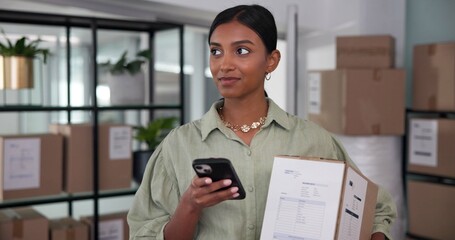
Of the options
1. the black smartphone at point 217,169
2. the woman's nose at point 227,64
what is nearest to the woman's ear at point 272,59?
the woman's nose at point 227,64

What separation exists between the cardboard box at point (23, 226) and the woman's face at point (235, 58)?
165 cm

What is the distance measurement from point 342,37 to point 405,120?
2.43 ft

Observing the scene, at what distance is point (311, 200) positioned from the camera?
1.12m

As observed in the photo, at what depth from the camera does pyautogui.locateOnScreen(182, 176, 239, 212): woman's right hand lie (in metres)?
1.03

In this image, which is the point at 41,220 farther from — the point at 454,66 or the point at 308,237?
the point at 454,66

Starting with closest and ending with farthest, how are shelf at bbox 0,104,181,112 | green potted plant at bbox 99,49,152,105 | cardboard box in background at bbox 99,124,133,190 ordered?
shelf at bbox 0,104,181,112 < cardboard box in background at bbox 99,124,133,190 < green potted plant at bbox 99,49,152,105

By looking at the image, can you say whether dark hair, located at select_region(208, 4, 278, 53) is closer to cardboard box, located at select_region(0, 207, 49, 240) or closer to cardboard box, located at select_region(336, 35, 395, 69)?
cardboard box, located at select_region(0, 207, 49, 240)

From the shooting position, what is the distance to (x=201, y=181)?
1033mm

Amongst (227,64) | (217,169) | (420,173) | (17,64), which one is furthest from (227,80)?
(420,173)

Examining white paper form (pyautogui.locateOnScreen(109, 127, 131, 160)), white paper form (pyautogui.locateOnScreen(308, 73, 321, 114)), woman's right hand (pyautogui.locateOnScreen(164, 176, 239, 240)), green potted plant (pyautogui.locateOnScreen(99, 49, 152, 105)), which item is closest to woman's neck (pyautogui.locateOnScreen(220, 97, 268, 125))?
woman's right hand (pyautogui.locateOnScreen(164, 176, 239, 240))

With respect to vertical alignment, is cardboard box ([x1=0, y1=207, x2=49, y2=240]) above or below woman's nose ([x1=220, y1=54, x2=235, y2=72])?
below

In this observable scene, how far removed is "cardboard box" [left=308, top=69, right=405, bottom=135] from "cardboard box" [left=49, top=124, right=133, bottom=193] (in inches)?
48.1

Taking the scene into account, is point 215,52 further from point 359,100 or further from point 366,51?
point 366,51

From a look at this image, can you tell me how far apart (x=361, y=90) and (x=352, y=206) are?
2153mm
